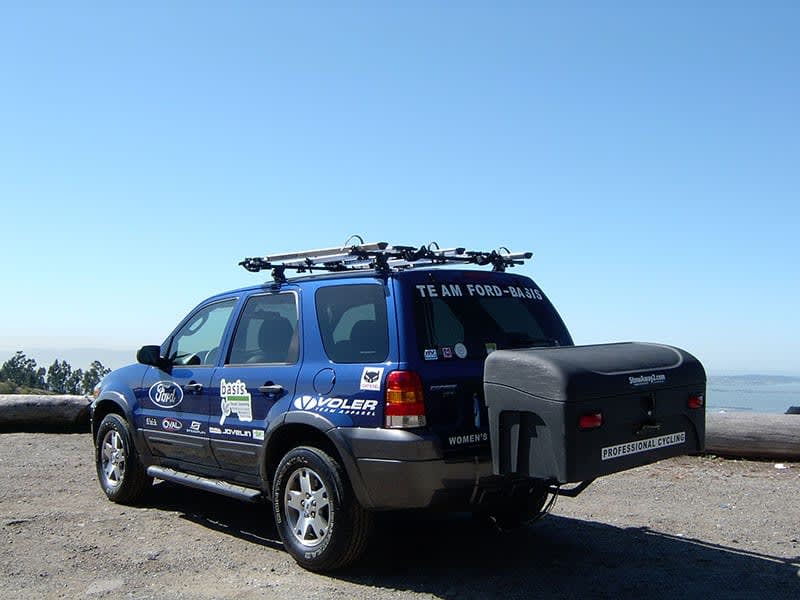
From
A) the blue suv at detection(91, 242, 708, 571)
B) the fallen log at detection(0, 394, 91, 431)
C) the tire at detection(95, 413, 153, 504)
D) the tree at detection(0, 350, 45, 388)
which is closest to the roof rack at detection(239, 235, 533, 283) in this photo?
the blue suv at detection(91, 242, 708, 571)

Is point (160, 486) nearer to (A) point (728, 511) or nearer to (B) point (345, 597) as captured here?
(B) point (345, 597)

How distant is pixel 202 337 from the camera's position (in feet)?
24.2

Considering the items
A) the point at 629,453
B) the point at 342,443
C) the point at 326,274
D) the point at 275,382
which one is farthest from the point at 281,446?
the point at 629,453

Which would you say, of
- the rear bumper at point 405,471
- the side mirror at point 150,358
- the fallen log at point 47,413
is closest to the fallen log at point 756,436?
the rear bumper at point 405,471

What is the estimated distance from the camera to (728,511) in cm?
789

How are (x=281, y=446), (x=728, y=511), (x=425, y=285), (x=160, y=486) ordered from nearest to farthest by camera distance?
1. (x=425, y=285)
2. (x=281, y=446)
3. (x=728, y=511)
4. (x=160, y=486)

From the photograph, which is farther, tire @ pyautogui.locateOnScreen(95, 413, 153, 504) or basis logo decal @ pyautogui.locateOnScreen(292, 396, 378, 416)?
tire @ pyautogui.locateOnScreen(95, 413, 153, 504)

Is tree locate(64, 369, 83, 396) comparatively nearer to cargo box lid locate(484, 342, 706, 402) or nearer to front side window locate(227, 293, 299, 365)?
front side window locate(227, 293, 299, 365)

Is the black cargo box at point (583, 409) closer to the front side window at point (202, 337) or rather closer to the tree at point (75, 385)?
the front side window at point (202, 337)

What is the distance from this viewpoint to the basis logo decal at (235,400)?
6414 millimetres

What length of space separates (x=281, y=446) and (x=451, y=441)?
1.49 m

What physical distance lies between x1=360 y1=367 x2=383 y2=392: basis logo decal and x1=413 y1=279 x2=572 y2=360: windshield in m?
0.31

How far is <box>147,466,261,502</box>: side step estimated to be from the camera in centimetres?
644

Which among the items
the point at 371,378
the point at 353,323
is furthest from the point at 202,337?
the point at 371,378
